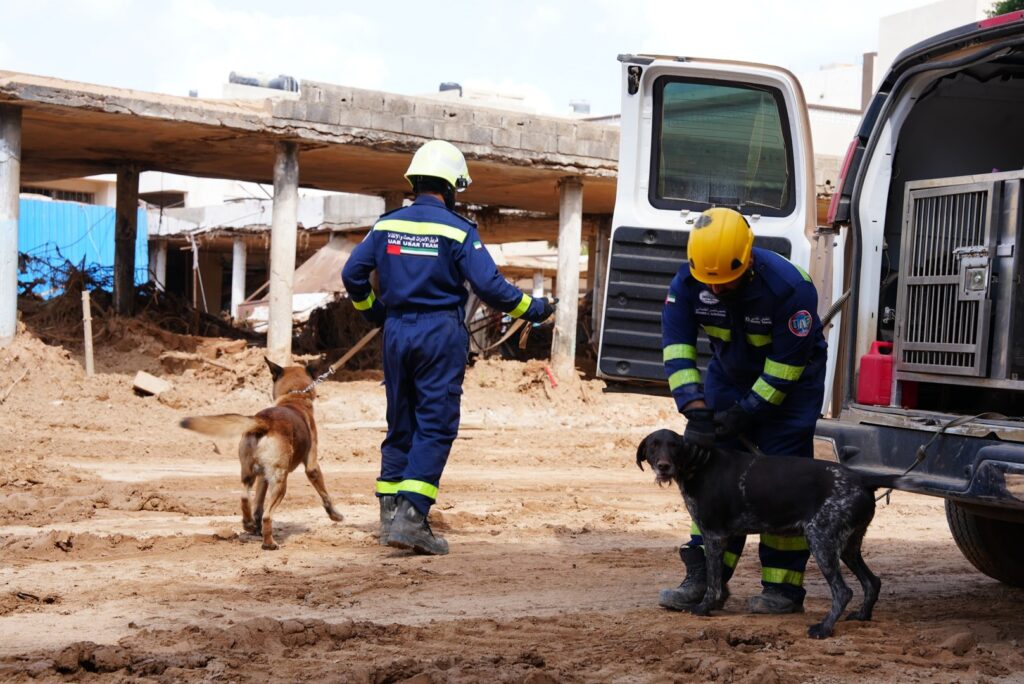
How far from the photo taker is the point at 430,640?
4.67 metres

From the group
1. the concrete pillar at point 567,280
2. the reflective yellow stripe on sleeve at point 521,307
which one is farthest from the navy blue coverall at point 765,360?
the concrete pillar at point 567,280

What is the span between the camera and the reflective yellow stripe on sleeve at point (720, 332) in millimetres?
5512

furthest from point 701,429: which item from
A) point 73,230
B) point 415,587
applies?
point 73,230

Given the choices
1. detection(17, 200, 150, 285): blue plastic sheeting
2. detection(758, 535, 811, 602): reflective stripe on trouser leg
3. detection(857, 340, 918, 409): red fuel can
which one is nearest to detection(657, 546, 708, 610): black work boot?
detection(758, 535, 811, 602): reflective stripe on trouser leg

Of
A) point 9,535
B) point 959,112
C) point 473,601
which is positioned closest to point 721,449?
point 473,601

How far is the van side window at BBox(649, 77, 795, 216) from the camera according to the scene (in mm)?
6527

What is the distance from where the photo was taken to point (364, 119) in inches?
579

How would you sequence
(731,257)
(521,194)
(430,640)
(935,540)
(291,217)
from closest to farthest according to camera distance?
(430,640) → (731,257) → (935,540) → (291,217) → (521,194)

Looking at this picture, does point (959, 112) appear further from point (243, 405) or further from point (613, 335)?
point (243, 405)

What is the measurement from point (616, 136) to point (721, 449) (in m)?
11.9

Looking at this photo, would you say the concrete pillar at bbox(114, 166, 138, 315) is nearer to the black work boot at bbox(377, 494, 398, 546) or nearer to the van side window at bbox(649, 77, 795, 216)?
the black work boot at bbox(377, 494, 398, 546)

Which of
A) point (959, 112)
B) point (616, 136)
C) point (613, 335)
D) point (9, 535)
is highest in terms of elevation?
point (616, 136)

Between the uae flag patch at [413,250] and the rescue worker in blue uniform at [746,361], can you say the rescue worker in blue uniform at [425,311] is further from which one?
the rescue worker in blue uniform at [746,361]

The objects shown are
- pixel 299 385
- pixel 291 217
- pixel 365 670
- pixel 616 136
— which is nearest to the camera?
pixel 365 670
